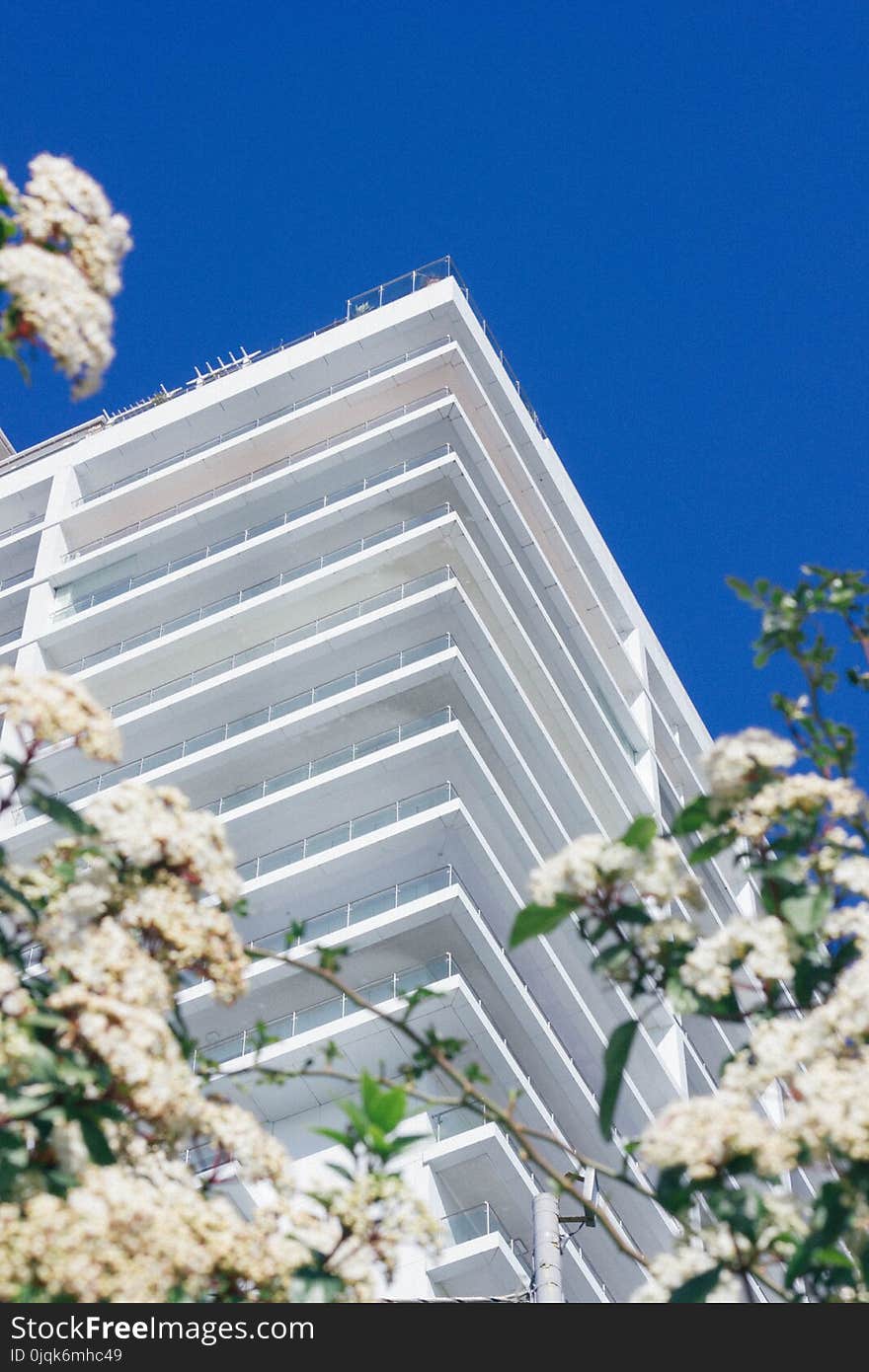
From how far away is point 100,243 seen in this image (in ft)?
25.2

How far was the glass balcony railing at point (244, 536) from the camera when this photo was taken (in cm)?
4325

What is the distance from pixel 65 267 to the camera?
7.31m

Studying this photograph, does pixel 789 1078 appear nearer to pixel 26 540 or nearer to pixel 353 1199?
pixel 353 1199

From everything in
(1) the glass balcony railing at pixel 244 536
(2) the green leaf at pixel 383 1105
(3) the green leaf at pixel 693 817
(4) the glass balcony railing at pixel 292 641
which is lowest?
(2) the green leaf at pixel 383 1105

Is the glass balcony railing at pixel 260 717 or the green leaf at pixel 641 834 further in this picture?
the glass balcony railing at pixel 260 717

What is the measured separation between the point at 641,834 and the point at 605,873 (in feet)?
0.59

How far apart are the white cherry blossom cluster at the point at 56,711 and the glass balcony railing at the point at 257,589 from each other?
34198 millimetres

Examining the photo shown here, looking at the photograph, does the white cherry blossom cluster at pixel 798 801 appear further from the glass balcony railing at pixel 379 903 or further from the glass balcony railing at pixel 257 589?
the glass balcony railing at pixel 257 589

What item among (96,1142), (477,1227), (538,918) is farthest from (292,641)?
(96,1142)

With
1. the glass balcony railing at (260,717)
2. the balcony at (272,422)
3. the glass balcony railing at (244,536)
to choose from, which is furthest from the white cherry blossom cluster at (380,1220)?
the balcony at (272,422)

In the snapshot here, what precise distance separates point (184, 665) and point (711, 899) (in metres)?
18.3

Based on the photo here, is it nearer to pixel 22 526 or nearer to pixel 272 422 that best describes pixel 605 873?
pixel 272 422

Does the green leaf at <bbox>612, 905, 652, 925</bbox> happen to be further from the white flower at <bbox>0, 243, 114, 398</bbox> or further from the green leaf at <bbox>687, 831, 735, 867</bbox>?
the white flower at <bbox>0, 243, 114, 398</bbox>

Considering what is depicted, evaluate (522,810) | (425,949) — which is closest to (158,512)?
(522,810)
